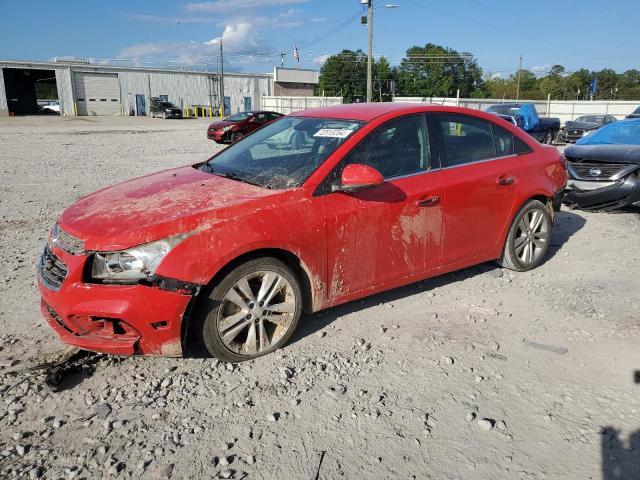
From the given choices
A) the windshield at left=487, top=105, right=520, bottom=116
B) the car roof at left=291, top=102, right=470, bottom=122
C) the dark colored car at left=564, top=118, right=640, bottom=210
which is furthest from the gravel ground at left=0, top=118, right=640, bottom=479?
the windshield at left=487, top=105, right=520, bottom=116

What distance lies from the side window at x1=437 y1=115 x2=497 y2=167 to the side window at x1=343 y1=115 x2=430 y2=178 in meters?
0.24

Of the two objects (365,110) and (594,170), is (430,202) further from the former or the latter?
(594,170)

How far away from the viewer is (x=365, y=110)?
435 centimetres

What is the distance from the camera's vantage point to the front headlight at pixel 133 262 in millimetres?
3010

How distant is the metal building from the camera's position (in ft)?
166

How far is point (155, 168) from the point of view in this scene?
12.5 m

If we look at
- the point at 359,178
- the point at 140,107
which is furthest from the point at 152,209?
the point at 140,107

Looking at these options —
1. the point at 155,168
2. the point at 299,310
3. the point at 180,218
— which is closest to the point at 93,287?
the point at 180,218

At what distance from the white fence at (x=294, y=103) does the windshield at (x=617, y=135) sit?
35699mm

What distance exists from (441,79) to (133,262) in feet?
307

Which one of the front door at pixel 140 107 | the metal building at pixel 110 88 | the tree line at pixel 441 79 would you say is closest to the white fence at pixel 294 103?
the metal building at pixel 110 88

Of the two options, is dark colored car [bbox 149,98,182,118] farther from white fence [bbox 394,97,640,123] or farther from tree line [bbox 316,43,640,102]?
tree line [bbox 316,43,640,102]

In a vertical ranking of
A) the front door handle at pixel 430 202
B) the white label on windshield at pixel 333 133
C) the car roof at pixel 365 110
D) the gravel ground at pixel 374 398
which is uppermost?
the car roof at pixel 365 110

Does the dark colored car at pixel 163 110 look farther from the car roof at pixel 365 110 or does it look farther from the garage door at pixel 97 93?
the car roof at pixel 365 110
